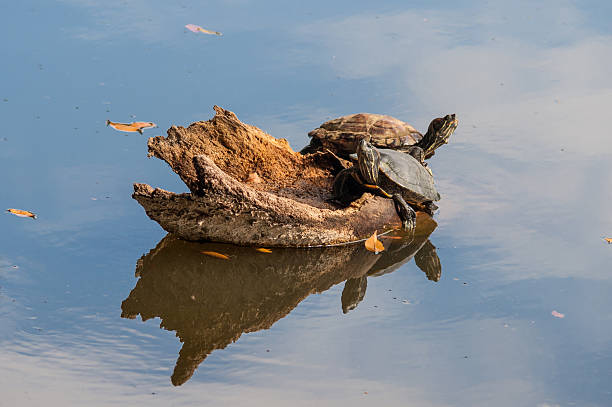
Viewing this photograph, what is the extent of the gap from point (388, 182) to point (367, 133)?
1.05 meters

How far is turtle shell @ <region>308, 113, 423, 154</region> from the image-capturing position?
6.06 meters

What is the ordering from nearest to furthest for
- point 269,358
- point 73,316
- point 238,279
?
1. point 269,358
2. point 73,316
3. point 238,279

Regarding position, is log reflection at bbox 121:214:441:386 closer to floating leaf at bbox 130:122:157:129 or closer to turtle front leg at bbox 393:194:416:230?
turtle front leg at bbox 393:194:416:230

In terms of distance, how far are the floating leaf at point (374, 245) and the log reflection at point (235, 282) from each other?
0.04m

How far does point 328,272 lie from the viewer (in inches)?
181

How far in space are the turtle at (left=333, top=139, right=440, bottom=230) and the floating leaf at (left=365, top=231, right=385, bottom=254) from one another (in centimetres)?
29

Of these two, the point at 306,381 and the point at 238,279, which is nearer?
the point at 306,381

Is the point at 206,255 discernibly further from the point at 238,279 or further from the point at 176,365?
the point at 176,365

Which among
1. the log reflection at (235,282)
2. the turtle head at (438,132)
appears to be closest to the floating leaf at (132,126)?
the log reflection at (235,282)

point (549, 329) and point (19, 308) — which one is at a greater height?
point (549, 329)

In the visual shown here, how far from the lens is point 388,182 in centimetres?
512

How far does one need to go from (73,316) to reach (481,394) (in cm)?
208

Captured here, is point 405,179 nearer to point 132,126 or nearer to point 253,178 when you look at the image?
point 253,178

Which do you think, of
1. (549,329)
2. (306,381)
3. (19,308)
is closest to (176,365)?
(306,381)
